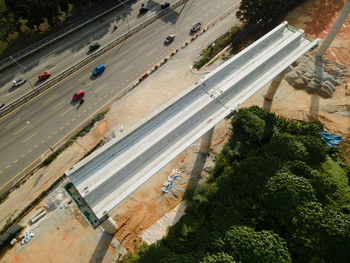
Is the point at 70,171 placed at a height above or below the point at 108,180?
above

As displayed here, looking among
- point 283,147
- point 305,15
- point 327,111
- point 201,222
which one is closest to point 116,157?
point 201,222

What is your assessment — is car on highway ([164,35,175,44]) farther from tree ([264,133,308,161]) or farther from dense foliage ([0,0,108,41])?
tree ([264,133,308,161])

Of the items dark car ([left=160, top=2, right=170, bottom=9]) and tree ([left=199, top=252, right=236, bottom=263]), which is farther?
dark car ([left=160, top=2, right=170, bottom=9])

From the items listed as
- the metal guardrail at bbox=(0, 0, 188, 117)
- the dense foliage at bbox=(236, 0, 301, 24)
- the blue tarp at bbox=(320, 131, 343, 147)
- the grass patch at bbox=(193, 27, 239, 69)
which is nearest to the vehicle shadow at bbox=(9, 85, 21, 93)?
the metal guardrail at bbox=(0, 0, 188, 117)

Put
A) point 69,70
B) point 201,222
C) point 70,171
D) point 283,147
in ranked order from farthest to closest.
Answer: point 69,70 < point 283,147 < point 201,222 < point 70,171

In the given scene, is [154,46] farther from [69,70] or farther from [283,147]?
[283,147]

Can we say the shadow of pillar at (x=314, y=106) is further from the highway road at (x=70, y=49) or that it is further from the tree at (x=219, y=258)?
the highway road at (x=70, y=49)

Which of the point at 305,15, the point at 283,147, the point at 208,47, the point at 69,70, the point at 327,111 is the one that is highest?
the point at 69,70
